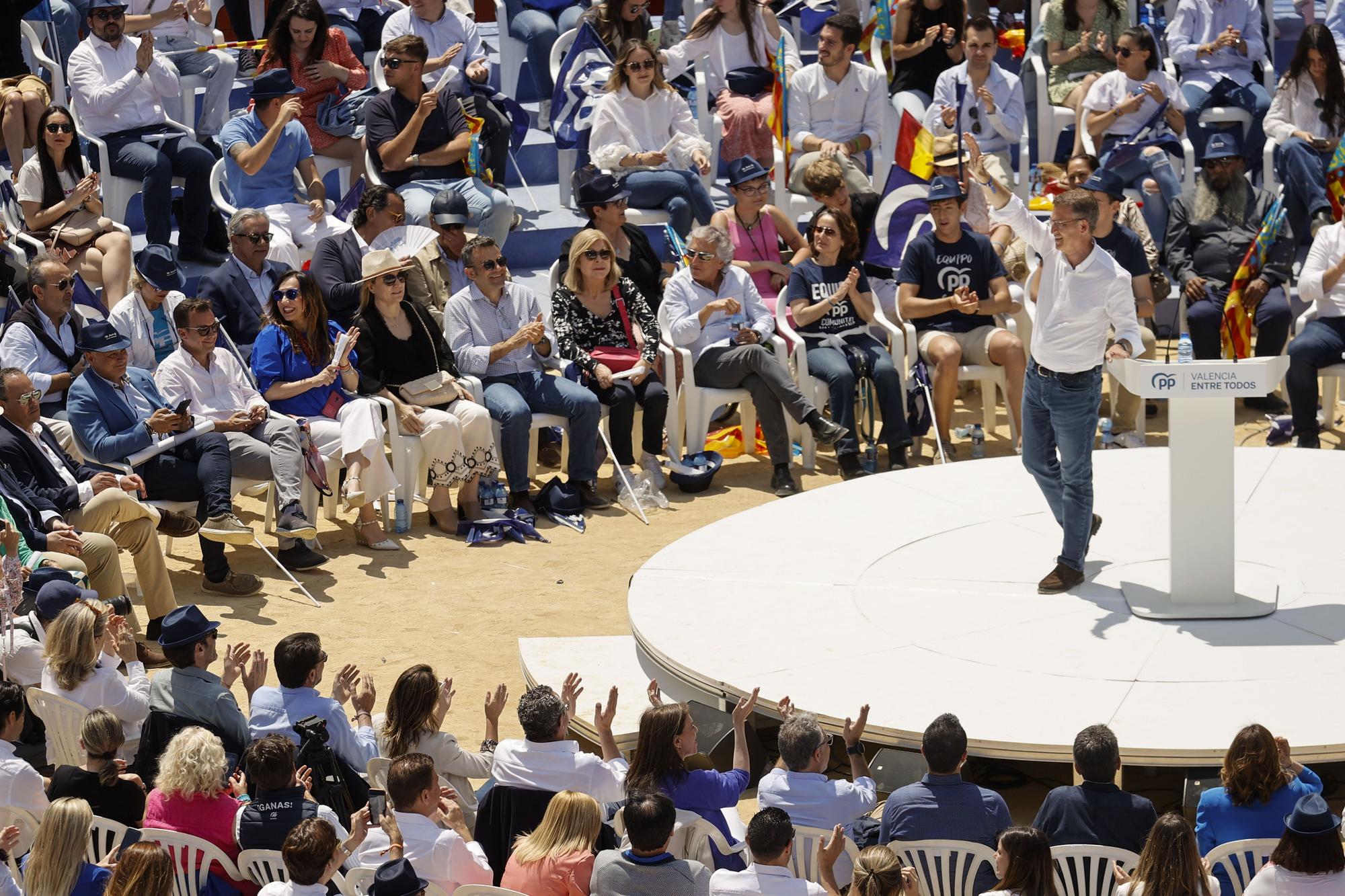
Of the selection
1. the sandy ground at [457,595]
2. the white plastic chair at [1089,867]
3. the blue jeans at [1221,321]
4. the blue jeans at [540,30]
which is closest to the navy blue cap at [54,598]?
the sandy ground at [457,595]

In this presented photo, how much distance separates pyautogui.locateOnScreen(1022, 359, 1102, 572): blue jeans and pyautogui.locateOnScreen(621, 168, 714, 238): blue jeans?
15.5ft

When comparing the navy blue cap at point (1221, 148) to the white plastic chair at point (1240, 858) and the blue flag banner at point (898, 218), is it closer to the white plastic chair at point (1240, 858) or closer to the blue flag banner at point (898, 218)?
the blue flag banner at point (898, 218)

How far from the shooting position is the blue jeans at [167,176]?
11.4 metres

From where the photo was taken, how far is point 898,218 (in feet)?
36.3

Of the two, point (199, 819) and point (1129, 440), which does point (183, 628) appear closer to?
point (199, 819)

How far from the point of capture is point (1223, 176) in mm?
11492

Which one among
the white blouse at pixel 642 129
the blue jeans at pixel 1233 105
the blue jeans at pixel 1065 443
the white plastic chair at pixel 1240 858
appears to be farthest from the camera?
the blue jeans at pixel 1233 105

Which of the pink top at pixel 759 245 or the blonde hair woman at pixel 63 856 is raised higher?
the pink top at pixel 759 245

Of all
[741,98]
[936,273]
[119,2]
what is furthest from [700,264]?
[119,2]

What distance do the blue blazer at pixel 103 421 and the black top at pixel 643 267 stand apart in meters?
2.95

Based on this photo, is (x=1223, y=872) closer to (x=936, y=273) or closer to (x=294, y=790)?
(x=294, y=790)

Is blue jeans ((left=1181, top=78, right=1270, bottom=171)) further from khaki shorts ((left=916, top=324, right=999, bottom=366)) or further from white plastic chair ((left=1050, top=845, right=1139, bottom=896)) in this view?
white plastic chair ((left=1050, top=845, right=1139, bottom=896))

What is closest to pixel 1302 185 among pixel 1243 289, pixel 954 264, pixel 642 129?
pixel 1243 289

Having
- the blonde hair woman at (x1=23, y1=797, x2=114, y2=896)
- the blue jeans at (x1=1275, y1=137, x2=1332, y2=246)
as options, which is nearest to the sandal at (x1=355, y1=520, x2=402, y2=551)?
the blonde hair woman at (x1=23, y1=797, x2=114, y2=896)
